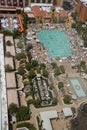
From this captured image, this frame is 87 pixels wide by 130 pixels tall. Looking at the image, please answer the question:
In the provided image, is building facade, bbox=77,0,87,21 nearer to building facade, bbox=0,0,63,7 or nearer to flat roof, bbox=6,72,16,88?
building facade, bbox=0,0,63,7

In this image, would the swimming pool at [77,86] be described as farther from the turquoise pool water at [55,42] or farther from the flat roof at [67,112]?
the turquoise pool water at [55,42]

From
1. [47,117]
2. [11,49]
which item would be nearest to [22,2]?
[11,49]

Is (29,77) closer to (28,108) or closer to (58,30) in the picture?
(28,108)

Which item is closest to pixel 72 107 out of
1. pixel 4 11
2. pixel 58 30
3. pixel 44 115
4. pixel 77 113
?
pixel 77 113

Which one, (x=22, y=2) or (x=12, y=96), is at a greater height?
(x=22, y=2)

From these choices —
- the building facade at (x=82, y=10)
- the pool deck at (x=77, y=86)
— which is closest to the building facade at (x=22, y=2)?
the building facade at (x=82, y=10)

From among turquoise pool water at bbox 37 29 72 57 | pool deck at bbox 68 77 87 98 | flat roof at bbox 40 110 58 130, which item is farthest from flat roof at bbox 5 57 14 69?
flat roof at bbox 40 110 58 130

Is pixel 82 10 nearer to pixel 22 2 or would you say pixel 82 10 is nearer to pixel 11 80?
pixel 22 2
